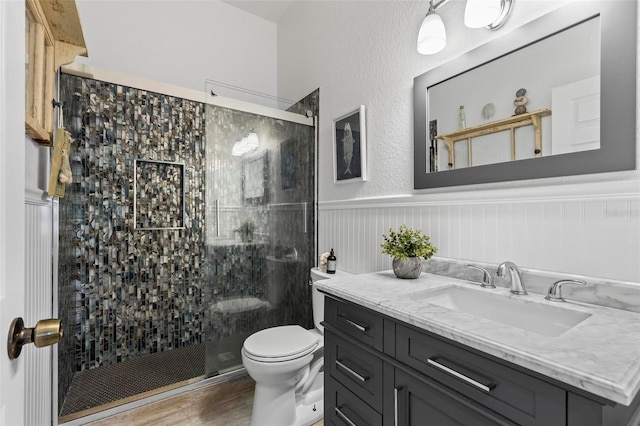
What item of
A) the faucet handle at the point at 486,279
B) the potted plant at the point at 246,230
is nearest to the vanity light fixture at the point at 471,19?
the faucet handle at the point at 486,279

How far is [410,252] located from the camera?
135 cm

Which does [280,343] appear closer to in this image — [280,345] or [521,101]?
[280,345]

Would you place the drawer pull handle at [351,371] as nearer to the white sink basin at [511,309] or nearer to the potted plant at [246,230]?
the white sink basin at [511,309]

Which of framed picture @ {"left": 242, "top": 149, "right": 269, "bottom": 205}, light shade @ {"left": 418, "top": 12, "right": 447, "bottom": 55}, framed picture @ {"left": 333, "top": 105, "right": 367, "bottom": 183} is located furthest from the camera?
framed picture @ {"left": 242, "top": 149, "right": 269, "bottom": 205}

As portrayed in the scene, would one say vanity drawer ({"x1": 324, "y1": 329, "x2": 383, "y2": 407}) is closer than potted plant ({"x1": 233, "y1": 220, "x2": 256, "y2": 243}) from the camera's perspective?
Yes

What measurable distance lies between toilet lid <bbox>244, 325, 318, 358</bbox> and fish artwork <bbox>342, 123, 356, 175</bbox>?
1.05 metres

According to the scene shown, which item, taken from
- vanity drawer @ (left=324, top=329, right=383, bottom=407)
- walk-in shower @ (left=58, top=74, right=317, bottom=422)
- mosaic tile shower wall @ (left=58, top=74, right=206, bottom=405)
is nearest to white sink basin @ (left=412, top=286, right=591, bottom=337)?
vanity drawer @ (left=324, top=329, right=383, bottom=407)

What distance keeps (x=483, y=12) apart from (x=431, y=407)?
1.37 meters

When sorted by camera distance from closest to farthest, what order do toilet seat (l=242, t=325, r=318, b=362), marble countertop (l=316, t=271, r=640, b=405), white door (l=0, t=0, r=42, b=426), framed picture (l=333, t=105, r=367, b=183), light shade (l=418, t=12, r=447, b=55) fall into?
1. white door (l=0, t=0, r=42, b=426)
2. marble countertop (l=316, t=271, r=640, b=405)
3. light shade (l=418, t=12, r=447, b=55)
4. toilet seat (l=242, t=325, r=318, b=362)
5. framed picture (l=333, t=105, r=367, b=183)

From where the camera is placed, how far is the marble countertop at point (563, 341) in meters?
0.55

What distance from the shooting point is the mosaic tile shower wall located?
1897 mm

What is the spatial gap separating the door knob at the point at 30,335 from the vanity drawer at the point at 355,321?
2.73 feet

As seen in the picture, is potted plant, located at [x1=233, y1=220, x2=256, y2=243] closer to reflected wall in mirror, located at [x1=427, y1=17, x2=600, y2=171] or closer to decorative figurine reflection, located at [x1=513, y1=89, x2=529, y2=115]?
reflected wall in mirror, located at [x1=427, y1=17, x2=600, y2=171]

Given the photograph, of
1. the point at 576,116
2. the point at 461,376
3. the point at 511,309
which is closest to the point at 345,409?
the point at 461,376
